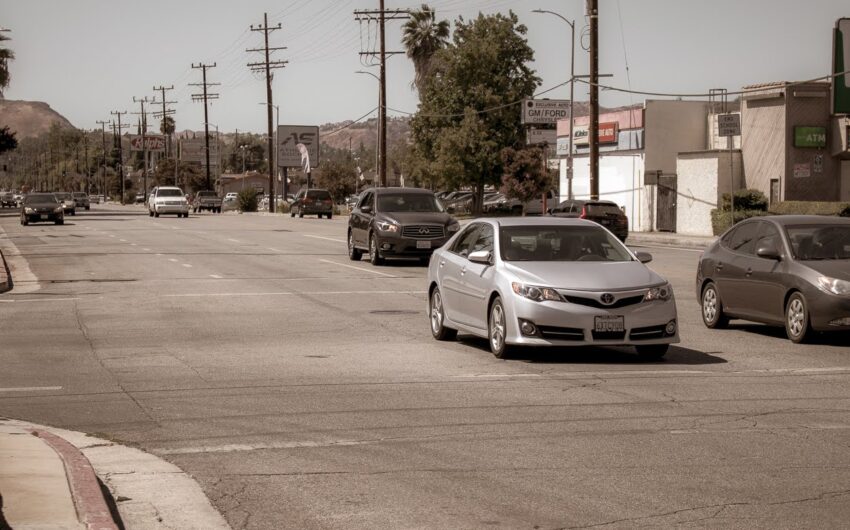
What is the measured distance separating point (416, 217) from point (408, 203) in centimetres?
126

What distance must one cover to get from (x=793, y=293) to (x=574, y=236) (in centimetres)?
291

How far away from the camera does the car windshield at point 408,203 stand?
31719 mm

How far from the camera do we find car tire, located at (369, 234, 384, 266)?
30859mm

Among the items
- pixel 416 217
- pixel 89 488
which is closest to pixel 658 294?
pixel 89 488

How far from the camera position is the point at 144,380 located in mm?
12672

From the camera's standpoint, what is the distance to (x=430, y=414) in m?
10.5

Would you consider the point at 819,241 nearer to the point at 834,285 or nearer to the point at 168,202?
the point at 834,285

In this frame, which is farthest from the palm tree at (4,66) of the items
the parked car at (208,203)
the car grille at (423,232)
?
the car grille at (423,232)

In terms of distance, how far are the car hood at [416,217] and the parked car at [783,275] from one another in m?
13.6

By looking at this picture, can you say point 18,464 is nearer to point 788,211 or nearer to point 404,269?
point 404,269

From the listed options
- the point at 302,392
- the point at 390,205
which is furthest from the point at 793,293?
the point at 390,205

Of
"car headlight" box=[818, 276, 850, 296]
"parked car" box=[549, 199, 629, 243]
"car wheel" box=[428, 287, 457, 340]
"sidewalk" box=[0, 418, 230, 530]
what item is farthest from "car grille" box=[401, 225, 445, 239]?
"sidewalk" box=[0, 418, 230, 530]

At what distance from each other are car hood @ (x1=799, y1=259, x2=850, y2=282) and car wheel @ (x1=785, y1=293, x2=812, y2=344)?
38 centimetres

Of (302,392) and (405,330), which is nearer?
(302,392)
